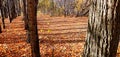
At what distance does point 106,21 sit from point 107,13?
0.11 metres

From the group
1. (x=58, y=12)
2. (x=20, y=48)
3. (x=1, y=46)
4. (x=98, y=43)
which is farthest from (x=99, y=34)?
(x=58, y=12)

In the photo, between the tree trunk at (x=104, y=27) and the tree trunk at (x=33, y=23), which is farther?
the tree trunk at (x=33, y=23)

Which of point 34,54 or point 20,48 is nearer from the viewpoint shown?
point 34,54

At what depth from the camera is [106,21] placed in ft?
9.91

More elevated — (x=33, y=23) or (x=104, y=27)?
(x=104, y=27)

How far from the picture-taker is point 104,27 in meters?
3.05

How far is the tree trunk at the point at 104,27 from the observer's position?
9.78ft

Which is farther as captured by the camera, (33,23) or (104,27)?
(33,23)

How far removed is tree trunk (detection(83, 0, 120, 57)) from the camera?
2.98 meters

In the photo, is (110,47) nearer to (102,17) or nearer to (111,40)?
(111,40)

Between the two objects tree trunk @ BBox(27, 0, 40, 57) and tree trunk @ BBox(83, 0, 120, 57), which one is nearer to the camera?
tree trunk @ BBox(83, 0, 120, 57)

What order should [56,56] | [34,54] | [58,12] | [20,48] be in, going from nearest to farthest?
[34,54] → [56,56] → [20,48] → [58,12]

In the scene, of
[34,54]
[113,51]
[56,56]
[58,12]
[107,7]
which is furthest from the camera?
[58,12]

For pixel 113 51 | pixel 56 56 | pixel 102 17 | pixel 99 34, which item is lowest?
pixel 56 56
